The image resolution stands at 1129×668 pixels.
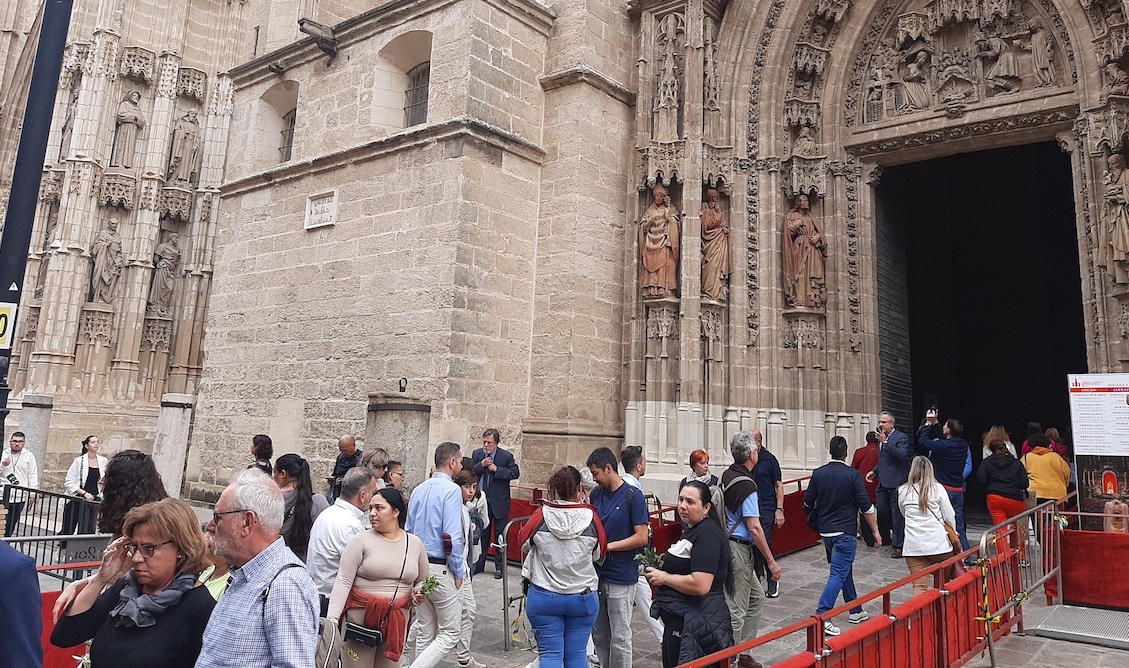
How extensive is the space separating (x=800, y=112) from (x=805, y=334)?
3.73m

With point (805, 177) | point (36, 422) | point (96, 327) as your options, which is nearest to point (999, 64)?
point (805, 177)

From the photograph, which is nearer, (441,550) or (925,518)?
(441,550)

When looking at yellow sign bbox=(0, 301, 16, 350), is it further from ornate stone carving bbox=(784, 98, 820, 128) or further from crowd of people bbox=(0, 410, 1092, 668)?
ornate stone carving bbox=(784, 98, 820, 128)

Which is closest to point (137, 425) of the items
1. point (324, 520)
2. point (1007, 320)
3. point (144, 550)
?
point (324, 520)

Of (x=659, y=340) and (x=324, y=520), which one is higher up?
(x=659, y=340)

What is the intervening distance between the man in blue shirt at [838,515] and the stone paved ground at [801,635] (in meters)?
0.46

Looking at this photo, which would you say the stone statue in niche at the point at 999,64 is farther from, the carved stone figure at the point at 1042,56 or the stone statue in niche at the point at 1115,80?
the stone statue in niche at the point at 1115,80

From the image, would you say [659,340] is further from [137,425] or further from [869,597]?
[137,425]

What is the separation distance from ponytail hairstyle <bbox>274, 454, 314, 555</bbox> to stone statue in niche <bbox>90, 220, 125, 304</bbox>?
17.0m

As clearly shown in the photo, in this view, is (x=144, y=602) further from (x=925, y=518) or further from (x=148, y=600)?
(x=925, y=518)

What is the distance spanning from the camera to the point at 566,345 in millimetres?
11234

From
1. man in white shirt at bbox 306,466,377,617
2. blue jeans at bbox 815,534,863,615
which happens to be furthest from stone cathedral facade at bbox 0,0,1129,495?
man in white shirt at bbox 306,466,377,617

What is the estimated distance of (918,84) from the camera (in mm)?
12039

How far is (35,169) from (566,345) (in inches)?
276
